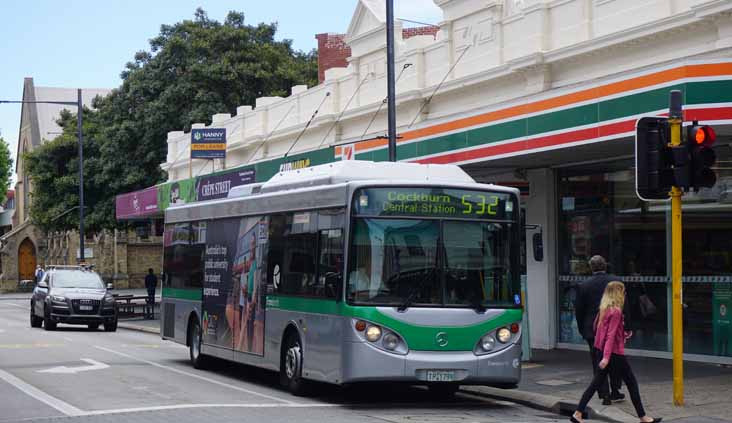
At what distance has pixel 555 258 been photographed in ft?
69.3

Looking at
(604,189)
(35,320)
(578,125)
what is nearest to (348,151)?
(604,189)

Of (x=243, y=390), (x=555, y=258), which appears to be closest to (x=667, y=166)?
(x=243, y=390)

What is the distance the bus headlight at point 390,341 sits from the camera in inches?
510

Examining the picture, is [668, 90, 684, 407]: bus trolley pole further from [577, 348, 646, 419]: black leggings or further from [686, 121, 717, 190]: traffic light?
[577, 348, 646, 419]: black leggings

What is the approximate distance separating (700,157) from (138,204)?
98.0ft

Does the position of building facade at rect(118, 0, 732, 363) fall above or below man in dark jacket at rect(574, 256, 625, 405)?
above

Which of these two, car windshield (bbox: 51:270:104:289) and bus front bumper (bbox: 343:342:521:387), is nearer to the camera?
bus front bumper (bbox: 343:342:521:387)

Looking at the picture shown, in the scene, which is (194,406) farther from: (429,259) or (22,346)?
(22,346)

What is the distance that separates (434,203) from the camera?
1346 centimetres

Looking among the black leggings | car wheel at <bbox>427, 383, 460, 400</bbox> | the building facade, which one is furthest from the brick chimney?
the black leggings

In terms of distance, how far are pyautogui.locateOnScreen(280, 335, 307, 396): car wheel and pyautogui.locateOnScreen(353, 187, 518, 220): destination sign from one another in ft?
7.83

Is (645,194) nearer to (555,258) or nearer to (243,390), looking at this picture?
(243,390)

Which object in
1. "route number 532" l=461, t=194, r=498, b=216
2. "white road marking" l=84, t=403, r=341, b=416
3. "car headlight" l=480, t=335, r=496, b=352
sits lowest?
"white road marking" l=84, t=403, r=341, b=416

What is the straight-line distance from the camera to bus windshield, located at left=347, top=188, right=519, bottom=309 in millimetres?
13086
